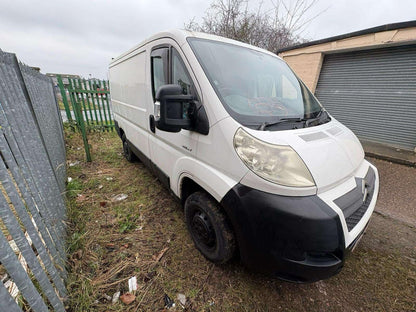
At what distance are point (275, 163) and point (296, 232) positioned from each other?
456 mm

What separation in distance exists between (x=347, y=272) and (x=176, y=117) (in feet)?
7.47

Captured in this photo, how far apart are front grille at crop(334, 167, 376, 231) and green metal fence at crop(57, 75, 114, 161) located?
7155 millimetres

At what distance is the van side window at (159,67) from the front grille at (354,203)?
1.92 metres

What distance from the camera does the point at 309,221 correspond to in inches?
42.6

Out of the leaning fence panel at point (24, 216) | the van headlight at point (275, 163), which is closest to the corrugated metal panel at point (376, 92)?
the van headlight at point (275, 163)

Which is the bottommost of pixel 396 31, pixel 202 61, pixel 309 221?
pixel 309 221

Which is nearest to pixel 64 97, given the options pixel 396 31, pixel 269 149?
pixel 269 149

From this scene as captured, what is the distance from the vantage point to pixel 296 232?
110cm

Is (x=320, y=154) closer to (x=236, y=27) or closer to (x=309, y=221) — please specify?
(x=309, y=221)

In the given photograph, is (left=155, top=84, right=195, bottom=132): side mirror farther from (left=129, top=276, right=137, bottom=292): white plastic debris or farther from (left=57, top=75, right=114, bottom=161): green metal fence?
(left=57, top=75, right=114, bottom=161): green metal fence

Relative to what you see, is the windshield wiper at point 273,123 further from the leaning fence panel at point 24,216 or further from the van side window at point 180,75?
the leaning fence panel at point 24,216

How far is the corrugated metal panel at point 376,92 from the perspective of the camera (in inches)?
187

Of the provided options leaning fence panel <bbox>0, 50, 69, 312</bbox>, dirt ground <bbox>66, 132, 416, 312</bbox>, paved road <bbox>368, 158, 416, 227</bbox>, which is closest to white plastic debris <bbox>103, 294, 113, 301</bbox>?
dirt ground <bbox>66, 132, 416, 312</bbox>

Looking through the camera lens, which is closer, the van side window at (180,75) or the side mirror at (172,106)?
the side mirror at (172,106)
